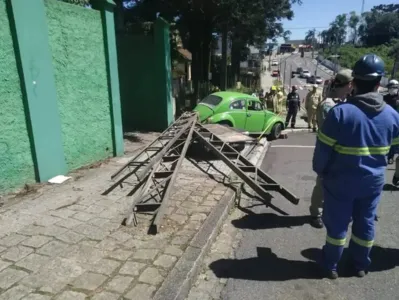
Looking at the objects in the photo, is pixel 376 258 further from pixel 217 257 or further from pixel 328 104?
pixel 328 104

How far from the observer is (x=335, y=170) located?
3.26 meters

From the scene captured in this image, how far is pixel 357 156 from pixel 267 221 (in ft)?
6.77

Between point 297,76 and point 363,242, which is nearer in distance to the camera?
point 363,242

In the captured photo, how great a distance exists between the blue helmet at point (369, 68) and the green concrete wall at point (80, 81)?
4.99 meters

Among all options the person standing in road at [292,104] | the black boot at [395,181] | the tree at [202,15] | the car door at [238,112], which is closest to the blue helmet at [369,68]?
the black boot at [395,181]

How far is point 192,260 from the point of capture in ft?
11.6

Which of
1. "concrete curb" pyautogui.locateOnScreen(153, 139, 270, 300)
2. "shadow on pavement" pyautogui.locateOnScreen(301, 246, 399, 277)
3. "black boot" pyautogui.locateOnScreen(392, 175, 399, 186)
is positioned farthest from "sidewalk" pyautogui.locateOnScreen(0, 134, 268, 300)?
"black boot" pyautogui.locateOnScreen(392, 175, 399, 186)

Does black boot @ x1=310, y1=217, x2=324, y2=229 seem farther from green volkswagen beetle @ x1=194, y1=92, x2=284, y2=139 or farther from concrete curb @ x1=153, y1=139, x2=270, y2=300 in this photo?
green volkswagen beetle @ x1=194, y1=92, x2=284, y2=139

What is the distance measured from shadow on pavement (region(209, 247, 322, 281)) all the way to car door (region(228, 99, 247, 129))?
291 inches

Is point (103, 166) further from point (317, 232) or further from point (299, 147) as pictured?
point (299, 147)

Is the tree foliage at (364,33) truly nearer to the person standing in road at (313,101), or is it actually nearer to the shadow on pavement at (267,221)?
the person standing in road at (313,101)

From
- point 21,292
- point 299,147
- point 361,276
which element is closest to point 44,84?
point 21,292

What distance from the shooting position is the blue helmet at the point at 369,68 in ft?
10.5

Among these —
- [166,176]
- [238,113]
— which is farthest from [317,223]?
[238,113]
